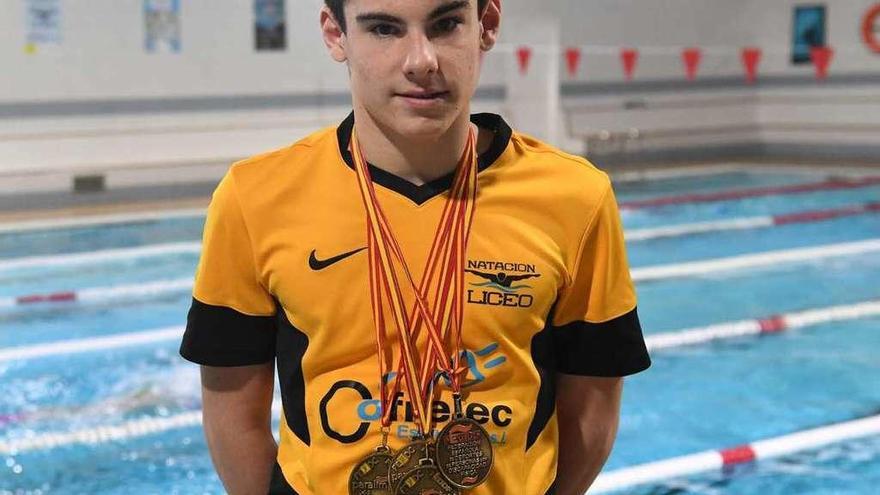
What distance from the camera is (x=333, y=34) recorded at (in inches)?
52.7

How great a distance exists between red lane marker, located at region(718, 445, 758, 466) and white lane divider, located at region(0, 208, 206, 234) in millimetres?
6015

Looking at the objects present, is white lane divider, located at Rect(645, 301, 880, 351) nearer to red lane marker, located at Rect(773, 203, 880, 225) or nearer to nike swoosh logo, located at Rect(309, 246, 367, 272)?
red lane marker, located at Rect(773, 203, 880, 225)

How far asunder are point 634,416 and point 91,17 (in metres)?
7.70

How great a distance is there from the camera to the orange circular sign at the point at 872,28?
13359mm

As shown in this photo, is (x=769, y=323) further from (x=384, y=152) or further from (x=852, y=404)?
(x=384, y=152)

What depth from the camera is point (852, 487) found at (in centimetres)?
357

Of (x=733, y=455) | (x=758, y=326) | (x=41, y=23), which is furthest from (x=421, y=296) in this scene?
(x=41, y=23)

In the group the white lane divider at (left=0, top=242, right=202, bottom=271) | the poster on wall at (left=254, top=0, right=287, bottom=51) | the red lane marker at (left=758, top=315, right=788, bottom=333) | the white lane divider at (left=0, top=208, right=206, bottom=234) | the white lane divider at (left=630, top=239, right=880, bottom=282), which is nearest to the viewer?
the red lane marker at (left=758, top=315, right=788, bottom=333)

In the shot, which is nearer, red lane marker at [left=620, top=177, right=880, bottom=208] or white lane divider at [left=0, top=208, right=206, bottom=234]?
white lane divider at [left=0, top=208, right=206, bottom=234]

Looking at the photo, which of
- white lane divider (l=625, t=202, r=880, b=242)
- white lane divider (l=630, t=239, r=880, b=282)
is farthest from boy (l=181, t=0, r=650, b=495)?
white lane divider (l=625, t=202, r=880, b=242)

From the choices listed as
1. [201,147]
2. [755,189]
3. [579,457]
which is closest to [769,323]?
[579,457]

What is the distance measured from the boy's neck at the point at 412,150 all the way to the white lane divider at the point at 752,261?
17.4 feet

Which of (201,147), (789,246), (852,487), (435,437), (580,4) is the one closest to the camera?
(435,437)

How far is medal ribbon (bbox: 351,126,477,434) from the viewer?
1.27 meters
